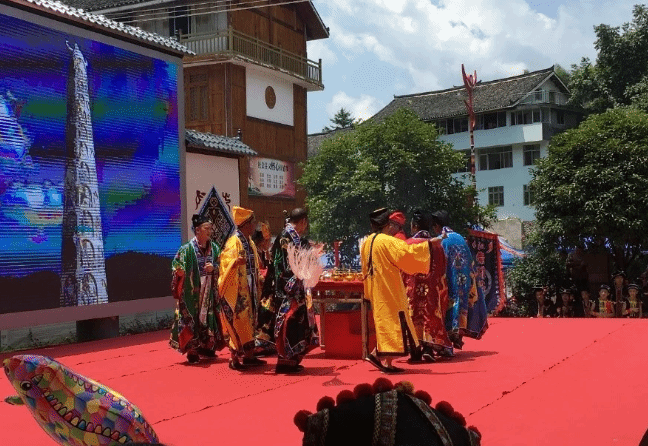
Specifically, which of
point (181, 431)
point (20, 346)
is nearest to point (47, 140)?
point (20, 346)

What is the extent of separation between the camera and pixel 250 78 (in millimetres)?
22266

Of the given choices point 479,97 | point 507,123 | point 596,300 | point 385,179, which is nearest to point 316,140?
point 479,97

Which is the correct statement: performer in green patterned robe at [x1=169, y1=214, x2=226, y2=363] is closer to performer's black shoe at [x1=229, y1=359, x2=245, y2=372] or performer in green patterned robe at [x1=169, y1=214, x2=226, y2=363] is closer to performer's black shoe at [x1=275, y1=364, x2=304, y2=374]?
performer's black shoe at [x1=229, y1=359, x2=245, y2=372]

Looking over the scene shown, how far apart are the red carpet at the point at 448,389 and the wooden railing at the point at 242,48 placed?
12.4 meters

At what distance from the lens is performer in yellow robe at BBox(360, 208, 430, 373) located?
7426 mm

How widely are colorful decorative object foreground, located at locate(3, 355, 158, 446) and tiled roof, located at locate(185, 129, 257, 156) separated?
431 inches

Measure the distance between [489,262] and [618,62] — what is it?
551 inches

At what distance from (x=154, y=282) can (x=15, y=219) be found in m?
2.86

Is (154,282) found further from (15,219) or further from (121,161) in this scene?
(15,219)

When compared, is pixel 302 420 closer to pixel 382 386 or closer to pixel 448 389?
pixel 382 386

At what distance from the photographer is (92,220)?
11266 millimetres

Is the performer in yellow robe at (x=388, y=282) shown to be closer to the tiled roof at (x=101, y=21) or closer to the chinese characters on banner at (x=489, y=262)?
the tiled roof at (x=101, y=21)

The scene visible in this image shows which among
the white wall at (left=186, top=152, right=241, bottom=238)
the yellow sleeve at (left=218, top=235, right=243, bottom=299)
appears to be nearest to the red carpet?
the yellow sleeve at (left=218, top=235, right=243, bottom=299)

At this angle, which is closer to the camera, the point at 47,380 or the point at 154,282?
the point at 47,380
